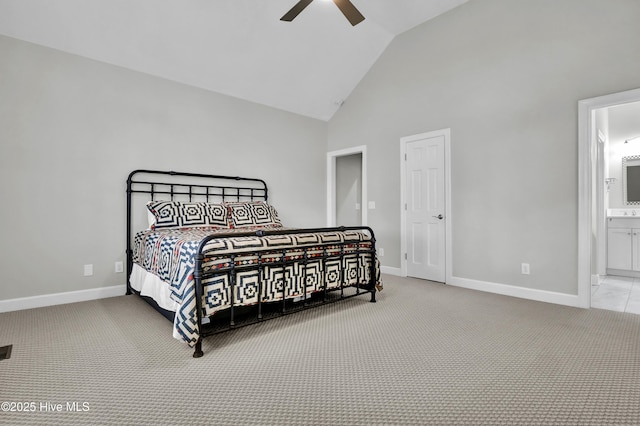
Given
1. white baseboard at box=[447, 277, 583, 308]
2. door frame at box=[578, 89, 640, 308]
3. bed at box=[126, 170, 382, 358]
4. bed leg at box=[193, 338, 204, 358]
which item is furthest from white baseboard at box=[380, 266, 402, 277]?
bed leg at box=[193, 338, 204, 358]

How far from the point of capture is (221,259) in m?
2.22

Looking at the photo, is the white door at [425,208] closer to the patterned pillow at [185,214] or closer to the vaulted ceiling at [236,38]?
the vaulted ceiling at [236,38]

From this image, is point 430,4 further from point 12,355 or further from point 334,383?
point 12,355

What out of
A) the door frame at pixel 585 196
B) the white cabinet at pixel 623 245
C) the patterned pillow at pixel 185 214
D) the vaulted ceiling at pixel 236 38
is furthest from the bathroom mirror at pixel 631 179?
the patterned pillow at pixel 185 214

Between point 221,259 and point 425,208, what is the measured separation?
3.10 m

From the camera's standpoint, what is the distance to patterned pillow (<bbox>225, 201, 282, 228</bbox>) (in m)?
3.91

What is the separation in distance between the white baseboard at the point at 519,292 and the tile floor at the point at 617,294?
25cm

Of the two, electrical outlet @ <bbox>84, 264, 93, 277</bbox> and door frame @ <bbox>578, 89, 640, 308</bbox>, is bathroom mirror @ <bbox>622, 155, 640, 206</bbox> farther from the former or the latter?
electrical outlet @ <bbox>84, 264, 93, 277</bbox>

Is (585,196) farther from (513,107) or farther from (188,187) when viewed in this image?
(188,187)

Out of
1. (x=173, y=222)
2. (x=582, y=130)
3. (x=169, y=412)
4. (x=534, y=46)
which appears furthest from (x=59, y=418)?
(x=534, y=46)

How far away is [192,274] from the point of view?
2074 millimetres

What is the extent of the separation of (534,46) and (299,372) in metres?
4.00

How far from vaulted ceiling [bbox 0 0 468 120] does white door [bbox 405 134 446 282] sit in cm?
168

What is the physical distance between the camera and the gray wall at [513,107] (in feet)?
10.2
